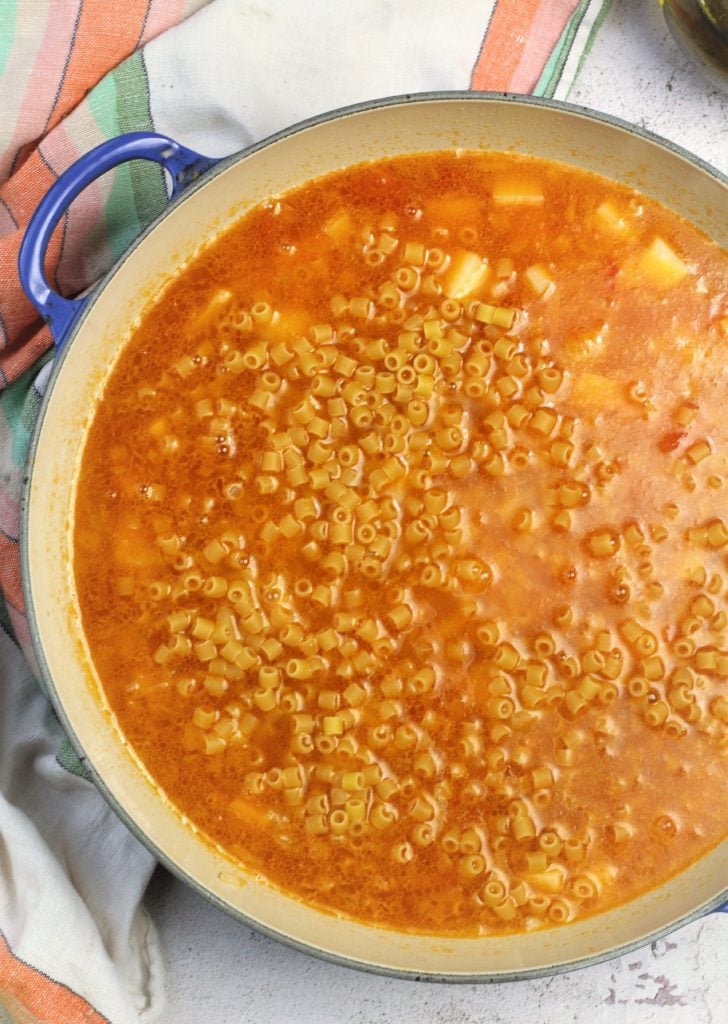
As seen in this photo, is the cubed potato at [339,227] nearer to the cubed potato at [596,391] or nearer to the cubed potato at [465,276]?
the cubed potato at [465,276]

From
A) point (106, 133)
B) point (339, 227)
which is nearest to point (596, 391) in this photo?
point (339, 227)

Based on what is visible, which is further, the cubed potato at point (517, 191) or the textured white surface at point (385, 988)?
the textured white surface at point (385, 988)

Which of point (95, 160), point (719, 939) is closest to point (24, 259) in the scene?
point (95, 160)

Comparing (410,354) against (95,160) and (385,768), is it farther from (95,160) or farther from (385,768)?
(385,768)

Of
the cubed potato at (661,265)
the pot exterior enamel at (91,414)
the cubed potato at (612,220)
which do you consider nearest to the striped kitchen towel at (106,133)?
the pot exterior enamel at (91,414)

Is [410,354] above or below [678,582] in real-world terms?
above

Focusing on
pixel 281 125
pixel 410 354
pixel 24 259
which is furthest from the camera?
pixel 281 125

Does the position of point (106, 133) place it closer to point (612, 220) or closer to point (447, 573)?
point (612, 220)

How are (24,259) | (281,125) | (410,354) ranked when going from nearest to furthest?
(24,259) → (410,354) → (281,125)
